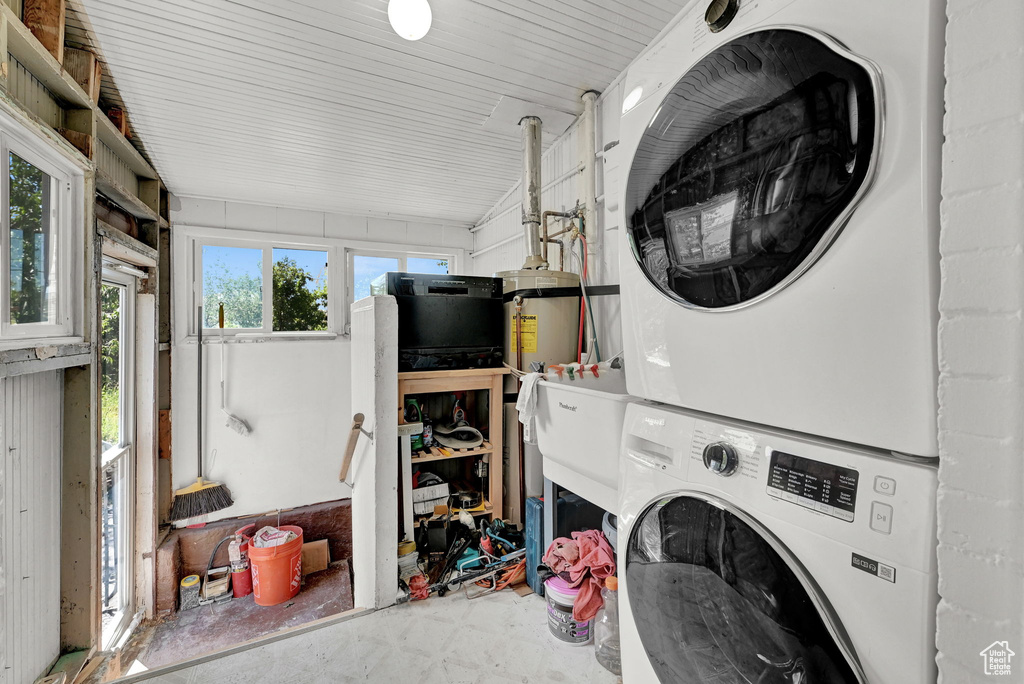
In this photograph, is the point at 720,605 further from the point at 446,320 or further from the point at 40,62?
the point at 40,62

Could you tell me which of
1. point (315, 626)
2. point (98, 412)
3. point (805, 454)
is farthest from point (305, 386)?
point (805, 454)

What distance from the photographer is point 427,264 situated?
372 centimetres

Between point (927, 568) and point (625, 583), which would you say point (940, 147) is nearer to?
point (927, 568)

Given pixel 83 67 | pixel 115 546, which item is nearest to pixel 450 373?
pixel 83 67

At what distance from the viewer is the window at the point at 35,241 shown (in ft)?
4.24

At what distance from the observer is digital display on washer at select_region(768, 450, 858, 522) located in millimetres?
489

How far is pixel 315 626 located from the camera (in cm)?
155

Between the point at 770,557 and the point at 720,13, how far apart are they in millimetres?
811

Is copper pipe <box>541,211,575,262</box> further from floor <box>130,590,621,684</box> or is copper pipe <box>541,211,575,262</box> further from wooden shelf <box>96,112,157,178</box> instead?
wooden shelf <box>96,112,157,178</box>

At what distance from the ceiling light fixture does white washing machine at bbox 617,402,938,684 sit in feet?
4.67

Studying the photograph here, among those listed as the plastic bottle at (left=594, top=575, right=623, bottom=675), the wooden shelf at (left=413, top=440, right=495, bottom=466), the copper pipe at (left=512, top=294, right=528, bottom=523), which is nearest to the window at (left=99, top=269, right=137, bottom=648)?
the wooden shelf at (left=413, top=440, right=495, bottom=466)

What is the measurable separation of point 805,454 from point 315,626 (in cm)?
177

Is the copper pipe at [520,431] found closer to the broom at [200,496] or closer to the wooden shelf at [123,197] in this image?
the wooden shelf at [123,197]

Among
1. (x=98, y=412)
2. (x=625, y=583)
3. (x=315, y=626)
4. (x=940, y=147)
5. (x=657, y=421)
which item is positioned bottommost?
(x=315, y=626)
